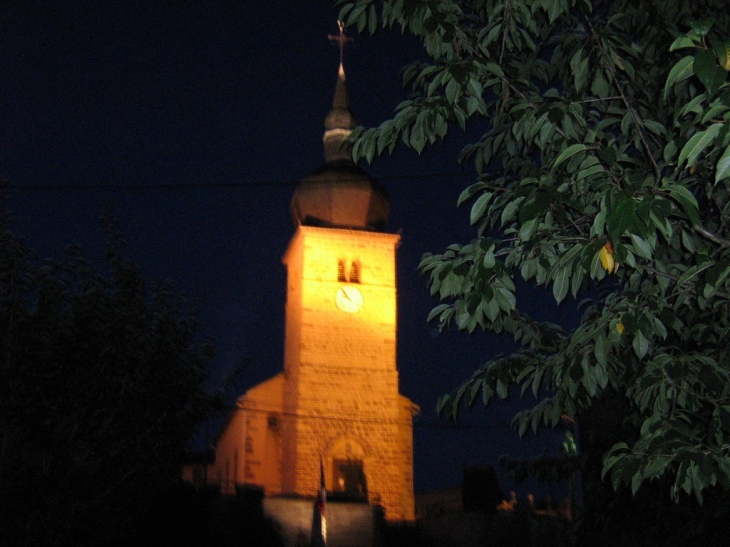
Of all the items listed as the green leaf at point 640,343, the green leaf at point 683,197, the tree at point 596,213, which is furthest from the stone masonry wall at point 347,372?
the green leaf at point 683,197

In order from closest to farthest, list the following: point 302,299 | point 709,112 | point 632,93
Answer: point 709,112 < point 632,93 < point 302,299

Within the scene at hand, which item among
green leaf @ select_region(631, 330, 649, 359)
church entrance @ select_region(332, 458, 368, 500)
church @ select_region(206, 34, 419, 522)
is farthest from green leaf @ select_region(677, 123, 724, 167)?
church entrance @ select_region(332, 458, 368, 500)

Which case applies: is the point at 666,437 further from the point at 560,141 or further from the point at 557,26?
the point at 557,26

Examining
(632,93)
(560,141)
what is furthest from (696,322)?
(560,141)

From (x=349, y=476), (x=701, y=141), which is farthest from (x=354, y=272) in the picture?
(x=701, y=141)

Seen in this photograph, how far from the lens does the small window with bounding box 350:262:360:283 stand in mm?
33844

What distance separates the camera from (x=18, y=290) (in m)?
12.9

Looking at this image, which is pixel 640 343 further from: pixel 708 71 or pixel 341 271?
pixel 341 271

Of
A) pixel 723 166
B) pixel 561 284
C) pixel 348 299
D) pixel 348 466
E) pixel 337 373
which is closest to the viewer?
pixel 723 166

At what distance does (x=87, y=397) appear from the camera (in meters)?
Answer: 12.4

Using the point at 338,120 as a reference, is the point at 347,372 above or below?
below

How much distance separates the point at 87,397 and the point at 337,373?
67.0 ft

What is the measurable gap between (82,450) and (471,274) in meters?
7.93

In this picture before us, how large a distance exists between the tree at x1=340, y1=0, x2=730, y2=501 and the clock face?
2693cm
